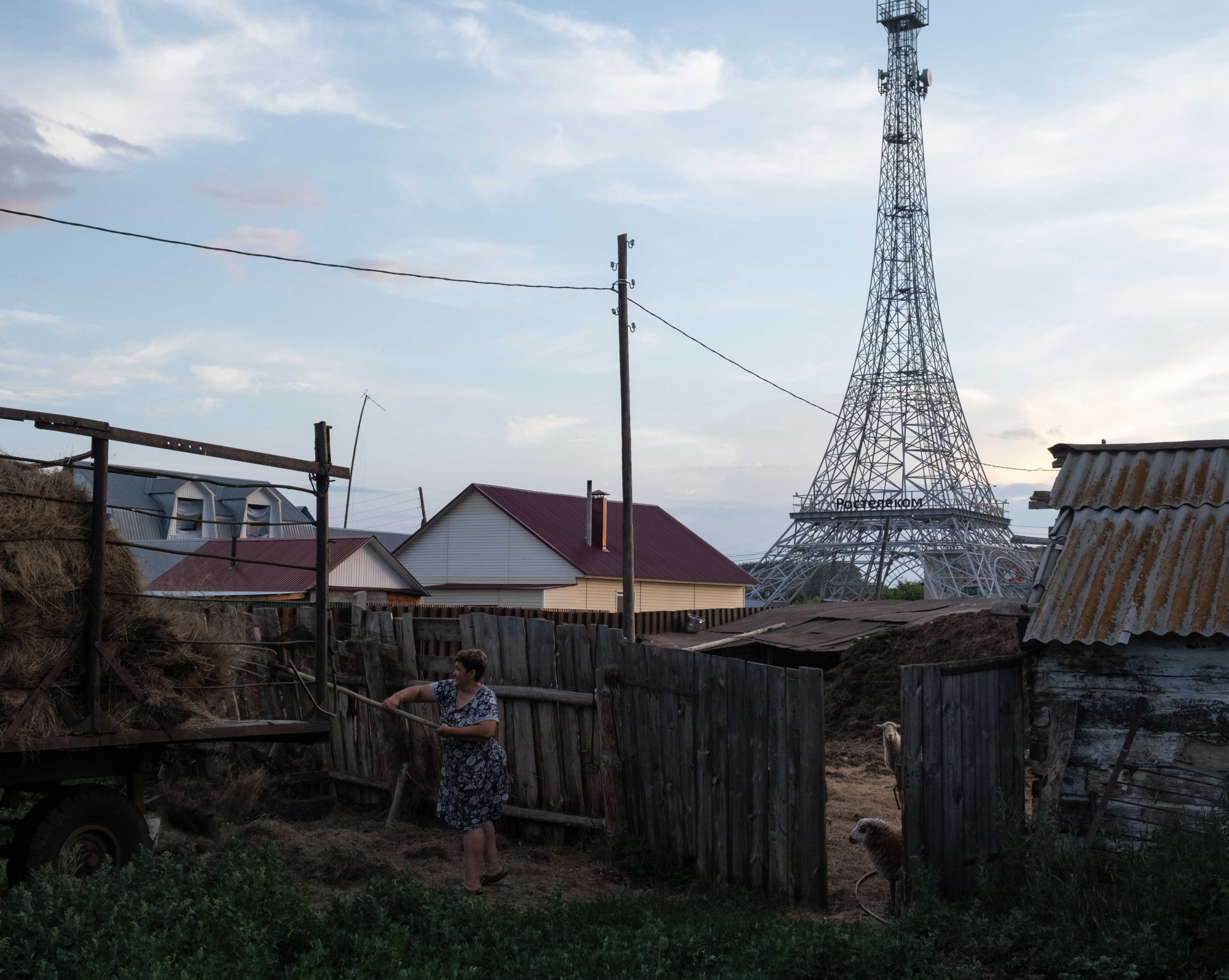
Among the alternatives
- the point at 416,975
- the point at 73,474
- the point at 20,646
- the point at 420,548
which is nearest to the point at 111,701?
the point at 20,646

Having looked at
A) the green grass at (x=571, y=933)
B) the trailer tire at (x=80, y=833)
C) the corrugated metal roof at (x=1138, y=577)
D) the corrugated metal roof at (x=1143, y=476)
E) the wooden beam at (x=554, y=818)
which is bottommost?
the wooden beam at (x=554, y=818)

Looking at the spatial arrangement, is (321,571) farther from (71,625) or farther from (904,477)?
(904,477)

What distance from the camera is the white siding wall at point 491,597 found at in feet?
109

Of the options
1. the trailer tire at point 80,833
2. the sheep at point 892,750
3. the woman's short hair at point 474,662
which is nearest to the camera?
the trailer tire at point 80,833

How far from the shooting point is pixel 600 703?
827 centimetres

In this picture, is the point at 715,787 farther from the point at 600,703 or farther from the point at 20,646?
the point at 20,646

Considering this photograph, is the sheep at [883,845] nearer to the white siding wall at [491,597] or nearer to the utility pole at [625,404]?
the utility pole at [625,404]

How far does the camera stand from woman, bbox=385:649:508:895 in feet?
22.9

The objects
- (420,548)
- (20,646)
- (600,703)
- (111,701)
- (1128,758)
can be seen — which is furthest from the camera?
(420,548)

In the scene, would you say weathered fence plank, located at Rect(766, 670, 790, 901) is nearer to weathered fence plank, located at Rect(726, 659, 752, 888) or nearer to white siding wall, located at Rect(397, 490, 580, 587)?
weathered fence plank, located at Rect(726, 659, 752, 888)

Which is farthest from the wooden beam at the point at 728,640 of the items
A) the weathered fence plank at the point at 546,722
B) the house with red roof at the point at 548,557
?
the house with red roof at the point at 548,557

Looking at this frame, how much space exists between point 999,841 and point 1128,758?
3.20ft

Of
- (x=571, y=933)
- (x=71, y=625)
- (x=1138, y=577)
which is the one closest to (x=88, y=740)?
(x=71, y=625)

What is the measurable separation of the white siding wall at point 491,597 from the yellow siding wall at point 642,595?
1.61 ft
